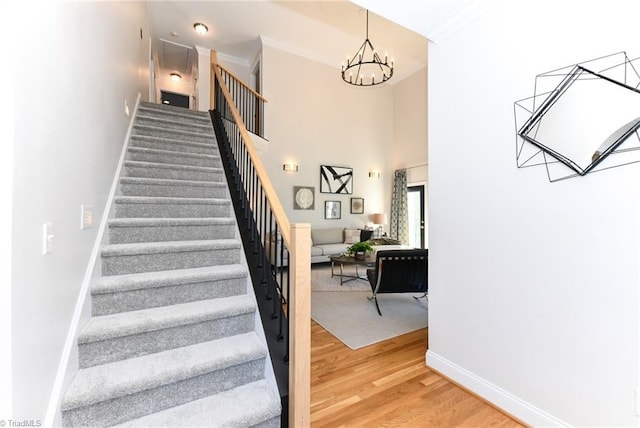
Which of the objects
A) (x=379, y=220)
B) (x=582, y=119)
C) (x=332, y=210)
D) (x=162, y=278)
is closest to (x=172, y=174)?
(x=162, y=278)

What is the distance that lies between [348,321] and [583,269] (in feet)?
7.37

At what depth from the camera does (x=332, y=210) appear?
694cm

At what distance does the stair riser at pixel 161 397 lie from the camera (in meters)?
1.30

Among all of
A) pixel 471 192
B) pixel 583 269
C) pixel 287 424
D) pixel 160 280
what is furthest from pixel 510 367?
pixel 160 280

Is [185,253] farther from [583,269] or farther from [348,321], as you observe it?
[583,269]

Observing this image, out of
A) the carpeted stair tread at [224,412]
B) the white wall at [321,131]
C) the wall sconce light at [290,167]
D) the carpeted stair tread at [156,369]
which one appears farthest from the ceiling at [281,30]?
the carpeted stair tread at [224,412]

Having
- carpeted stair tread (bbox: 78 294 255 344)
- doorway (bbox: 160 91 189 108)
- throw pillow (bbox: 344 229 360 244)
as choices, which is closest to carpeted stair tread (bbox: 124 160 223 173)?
carpeted stair tread (bbox: 78 294 255 344)

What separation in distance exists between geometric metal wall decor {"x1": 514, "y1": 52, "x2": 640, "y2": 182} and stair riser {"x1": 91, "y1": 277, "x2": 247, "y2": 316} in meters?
2.17

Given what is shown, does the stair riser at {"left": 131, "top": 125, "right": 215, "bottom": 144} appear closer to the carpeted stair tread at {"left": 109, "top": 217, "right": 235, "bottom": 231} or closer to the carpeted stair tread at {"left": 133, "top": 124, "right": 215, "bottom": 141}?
the carpeted stair tread at {"left": 133, "top": 124, "right": 215, "bottom": 141}

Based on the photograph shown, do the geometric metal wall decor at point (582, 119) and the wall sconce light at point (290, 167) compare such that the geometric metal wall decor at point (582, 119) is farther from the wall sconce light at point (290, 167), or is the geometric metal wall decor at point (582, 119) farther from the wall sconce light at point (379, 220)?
the wall sconce light at point (379, 220)

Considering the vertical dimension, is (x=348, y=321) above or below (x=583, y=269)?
below

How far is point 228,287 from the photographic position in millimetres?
2096

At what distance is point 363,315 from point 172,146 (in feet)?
10.4

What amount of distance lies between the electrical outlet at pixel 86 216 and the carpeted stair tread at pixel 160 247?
24 centimetres
